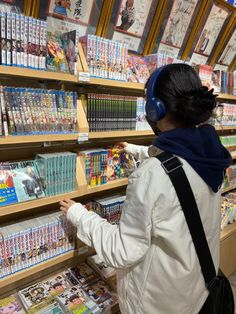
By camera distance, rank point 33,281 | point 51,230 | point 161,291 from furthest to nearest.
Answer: point 33,281 → point 51,230 → point 161,291

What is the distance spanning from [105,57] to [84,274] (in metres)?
1.35

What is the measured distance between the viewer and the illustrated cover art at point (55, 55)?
4.21ft

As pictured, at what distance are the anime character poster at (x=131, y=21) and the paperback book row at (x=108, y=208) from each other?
1127 millimetres

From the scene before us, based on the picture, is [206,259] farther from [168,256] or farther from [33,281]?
[33,281]

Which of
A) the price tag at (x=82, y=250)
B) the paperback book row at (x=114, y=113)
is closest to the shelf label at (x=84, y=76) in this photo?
the paperback book row at (x=114, y=113)

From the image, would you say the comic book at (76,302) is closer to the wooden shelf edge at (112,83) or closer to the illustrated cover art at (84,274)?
the illustrated cover art at (84,274)

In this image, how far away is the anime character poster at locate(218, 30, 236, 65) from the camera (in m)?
2.65

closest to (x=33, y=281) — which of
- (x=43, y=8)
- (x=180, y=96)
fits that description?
(x=180, y=96)

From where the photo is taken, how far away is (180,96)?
2.89 ft

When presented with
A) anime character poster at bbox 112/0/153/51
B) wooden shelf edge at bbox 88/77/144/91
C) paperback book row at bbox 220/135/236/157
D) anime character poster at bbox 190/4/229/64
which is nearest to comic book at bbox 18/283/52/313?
wooden shelf edge at bbox 88/77/144/91

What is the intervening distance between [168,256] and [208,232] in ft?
0.63

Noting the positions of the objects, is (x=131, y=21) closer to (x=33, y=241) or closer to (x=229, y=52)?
(x=229, y=52)

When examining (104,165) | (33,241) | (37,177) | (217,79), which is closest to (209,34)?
(217,79)

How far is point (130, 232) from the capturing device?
0.91 m
